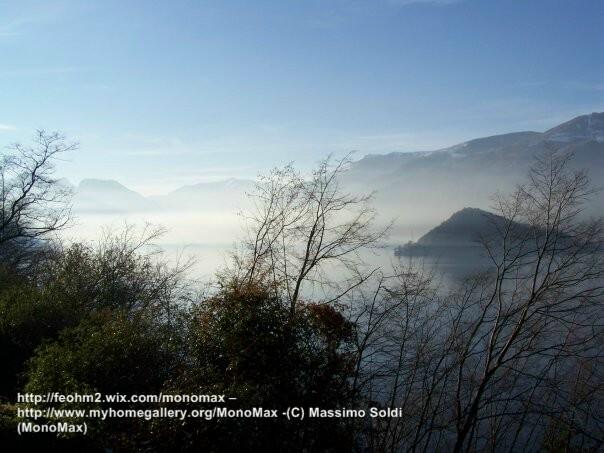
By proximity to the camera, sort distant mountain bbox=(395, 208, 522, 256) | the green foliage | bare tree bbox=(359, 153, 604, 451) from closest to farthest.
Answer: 1. the green foliage
2. bare tree bbox=(359, 153, 604, 451)
3. distant mountain bbox=(395, 208, 522, 256)

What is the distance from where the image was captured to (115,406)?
28.0ft

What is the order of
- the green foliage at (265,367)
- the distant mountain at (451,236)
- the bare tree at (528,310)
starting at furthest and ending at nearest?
the distant mountain at (451,236) → the bare tree at (528,310) → the green foliage at (265,367)

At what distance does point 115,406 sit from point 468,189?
178436mm

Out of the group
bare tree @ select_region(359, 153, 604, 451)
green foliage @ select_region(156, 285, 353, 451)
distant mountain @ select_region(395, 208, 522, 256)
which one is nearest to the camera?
green foliage @ select_region(156, 285, 353, 451)

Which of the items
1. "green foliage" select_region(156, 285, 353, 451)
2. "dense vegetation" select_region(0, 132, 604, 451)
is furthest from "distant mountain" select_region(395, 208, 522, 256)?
"green foliage" select_region(156, 285, 353, 451)

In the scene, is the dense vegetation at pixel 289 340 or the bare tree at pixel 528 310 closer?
the dense vegetation at pixel 289 340

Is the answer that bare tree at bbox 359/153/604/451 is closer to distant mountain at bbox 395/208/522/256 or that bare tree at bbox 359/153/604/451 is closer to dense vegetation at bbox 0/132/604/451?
dense vegetation at bbox 0/132/604/451

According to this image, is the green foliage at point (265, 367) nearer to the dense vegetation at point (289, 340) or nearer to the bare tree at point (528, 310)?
the dense vegetation at point (289, 340)

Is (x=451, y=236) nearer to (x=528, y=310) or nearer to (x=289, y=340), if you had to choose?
(x=528, y=310)

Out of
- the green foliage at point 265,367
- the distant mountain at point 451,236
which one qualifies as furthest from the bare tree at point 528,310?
the distant mountain at point 451,236

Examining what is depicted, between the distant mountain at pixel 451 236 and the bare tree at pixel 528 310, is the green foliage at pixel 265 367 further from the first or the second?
the distant mountain at pixel 451 236

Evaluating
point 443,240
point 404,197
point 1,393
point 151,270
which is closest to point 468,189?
point 404,197

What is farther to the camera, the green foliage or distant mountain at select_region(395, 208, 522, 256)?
distant mountain at select_region(395, 208, 522, 256)

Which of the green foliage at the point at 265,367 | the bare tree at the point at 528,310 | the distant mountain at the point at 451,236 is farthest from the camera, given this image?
the distant mountain at the point at 451,236
